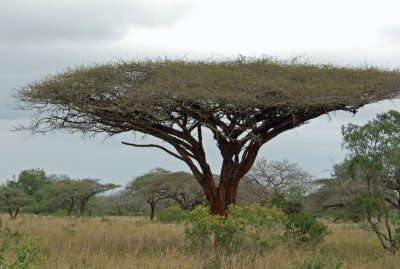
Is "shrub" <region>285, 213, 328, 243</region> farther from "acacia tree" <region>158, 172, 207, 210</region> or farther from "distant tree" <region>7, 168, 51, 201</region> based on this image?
"distant tree" <region>7, 168, 51, 201</region>

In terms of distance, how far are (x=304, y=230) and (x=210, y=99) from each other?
13.4ft

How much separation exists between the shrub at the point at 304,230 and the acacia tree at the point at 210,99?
79.0 inches

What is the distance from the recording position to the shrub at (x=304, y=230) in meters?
14.0

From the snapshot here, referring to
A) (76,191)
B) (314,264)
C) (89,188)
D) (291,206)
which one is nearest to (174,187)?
(89,188)

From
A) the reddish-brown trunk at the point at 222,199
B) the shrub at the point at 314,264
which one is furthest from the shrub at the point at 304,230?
the shrub at the point at 314,264

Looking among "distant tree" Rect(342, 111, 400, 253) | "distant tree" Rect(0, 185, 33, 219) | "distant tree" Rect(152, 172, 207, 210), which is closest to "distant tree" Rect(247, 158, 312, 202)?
"distant tree" Rect(152, 172, 207, 210)

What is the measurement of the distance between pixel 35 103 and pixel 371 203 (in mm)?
8975

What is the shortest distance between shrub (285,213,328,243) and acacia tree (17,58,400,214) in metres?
2.01

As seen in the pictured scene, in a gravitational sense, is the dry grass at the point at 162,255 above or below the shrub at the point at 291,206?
below

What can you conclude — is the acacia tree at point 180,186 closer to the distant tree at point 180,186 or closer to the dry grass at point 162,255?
the distant tree at point 180,186

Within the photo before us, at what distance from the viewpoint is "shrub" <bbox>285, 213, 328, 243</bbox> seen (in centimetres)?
1398

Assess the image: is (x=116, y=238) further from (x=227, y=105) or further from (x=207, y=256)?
(x=207, y=256)

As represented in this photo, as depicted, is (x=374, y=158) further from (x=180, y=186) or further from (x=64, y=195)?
(x=64, y=195)

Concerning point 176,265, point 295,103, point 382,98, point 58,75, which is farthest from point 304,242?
point 58,75
